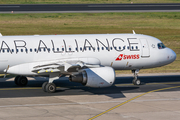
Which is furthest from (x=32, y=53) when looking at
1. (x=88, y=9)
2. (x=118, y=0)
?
(x=118, y=0)

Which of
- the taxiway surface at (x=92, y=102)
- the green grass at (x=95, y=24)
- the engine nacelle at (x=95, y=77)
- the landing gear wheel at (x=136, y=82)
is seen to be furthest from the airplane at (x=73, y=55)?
the green grass at (x=95, y=24)

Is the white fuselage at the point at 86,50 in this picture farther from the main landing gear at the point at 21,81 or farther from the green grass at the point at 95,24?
the green grass at the point at 95,24

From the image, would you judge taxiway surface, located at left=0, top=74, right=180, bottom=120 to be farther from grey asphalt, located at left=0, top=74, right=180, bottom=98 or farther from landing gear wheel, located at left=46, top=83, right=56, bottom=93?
landing gear wheel, located at left=46, top=83, right=56, bottom=93

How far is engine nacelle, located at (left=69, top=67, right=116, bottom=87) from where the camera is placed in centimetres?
2708

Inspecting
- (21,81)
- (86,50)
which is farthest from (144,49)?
(21,81)

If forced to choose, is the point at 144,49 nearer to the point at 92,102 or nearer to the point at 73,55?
the point at 73,55

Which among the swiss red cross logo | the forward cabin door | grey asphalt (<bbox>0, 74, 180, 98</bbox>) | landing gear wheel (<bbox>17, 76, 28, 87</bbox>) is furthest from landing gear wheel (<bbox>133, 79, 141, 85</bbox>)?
landing gear wheel (<bbox>17, 76, 28, 87</bbox>)

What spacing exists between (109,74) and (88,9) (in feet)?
198

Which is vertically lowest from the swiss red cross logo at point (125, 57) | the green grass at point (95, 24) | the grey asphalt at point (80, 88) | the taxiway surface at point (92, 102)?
the taxiway surface at point (92, 102)

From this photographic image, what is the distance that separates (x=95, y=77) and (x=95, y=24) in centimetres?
4391

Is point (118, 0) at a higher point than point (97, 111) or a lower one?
higher

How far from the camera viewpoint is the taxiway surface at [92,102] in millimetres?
22844

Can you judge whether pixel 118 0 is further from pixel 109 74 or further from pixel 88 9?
pixel 109 74

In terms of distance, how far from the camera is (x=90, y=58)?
31016 millimetres
